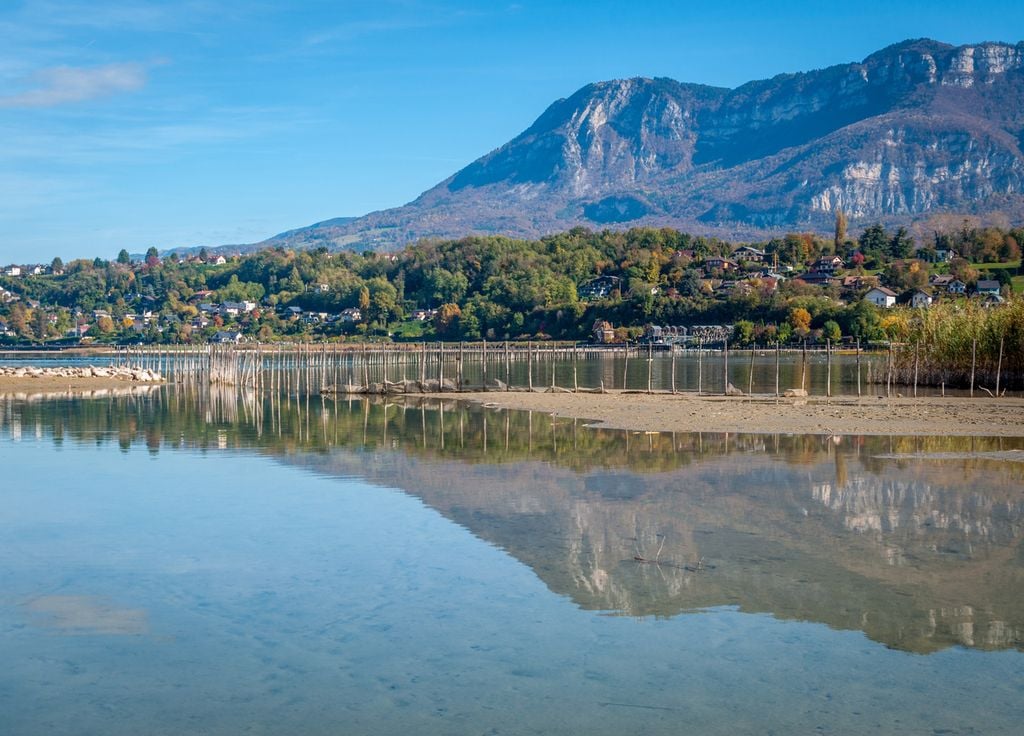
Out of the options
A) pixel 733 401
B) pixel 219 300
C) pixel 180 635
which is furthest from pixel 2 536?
pixel 219 300

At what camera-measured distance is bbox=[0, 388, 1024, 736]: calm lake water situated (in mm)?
8703

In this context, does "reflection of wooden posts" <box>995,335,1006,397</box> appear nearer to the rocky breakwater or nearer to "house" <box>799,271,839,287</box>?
the rocky breakwater

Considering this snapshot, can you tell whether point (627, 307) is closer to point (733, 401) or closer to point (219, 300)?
point (219, 300)

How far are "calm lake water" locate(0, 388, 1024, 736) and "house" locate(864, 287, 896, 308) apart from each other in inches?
3861

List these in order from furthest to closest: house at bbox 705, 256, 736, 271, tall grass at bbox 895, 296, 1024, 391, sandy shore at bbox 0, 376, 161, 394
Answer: house at bbox 705, 256, 736, 271 < sandy shore at bbox 0, 376, 161, 394 < tall grass at bbox 895, 296, 1024, 391

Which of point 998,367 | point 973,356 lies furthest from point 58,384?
point 998,367

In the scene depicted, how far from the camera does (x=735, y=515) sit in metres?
15.8

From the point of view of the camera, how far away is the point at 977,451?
22828mm

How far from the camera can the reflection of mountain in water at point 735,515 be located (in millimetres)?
11375

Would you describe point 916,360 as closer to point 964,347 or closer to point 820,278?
point 964,347

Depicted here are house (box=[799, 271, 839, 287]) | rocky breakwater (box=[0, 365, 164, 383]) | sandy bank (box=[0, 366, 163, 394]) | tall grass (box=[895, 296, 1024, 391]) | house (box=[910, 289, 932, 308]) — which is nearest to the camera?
tall grass (box=[895, 296, 1024, 391])

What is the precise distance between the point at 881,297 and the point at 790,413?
9080 centimetres

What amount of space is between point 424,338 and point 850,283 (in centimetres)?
5229

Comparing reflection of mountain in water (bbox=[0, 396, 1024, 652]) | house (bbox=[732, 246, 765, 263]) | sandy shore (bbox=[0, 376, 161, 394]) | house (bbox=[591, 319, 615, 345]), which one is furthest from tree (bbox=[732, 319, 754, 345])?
reflection of mountain in water (bbox=[0, 396, 1024, 652])
